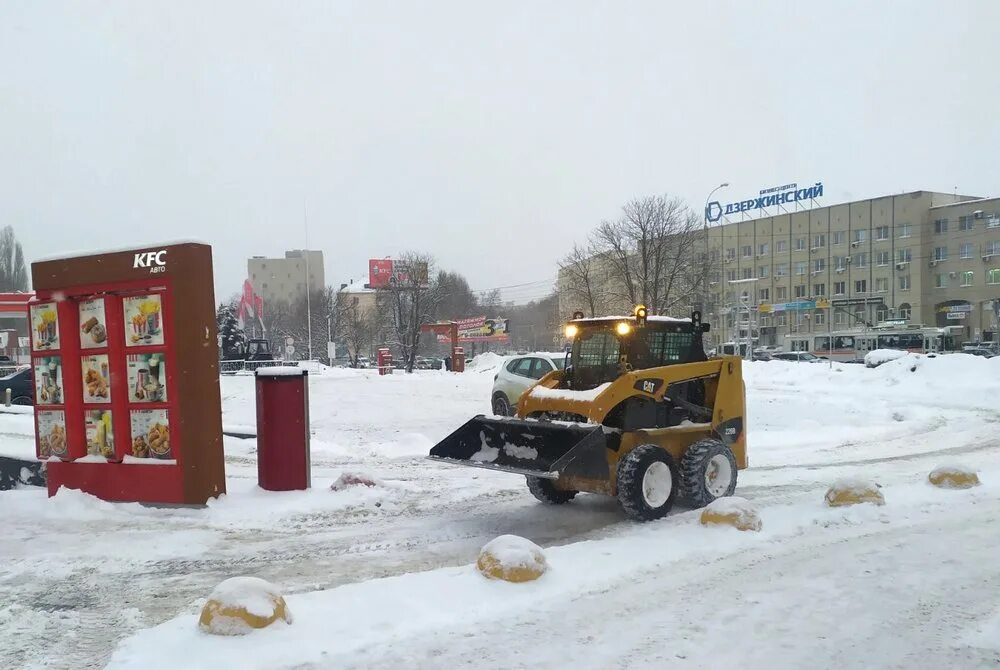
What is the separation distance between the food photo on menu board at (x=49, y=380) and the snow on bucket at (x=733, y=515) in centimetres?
721

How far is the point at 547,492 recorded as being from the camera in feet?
28.1

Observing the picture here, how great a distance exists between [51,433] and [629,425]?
6.55 meters

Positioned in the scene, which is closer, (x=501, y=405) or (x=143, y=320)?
(x=143, y=320)

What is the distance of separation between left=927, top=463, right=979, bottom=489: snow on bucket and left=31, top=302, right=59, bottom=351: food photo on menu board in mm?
10297

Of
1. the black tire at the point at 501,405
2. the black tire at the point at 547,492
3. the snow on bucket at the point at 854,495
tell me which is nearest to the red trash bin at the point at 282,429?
the black tire at the point at 547,492

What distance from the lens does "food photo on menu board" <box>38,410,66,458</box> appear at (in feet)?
27.8

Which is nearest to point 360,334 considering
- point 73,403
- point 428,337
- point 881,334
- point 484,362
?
point 428,337

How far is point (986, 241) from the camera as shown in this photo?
66.1 meters

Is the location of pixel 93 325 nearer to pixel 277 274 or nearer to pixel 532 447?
pixel 532 447

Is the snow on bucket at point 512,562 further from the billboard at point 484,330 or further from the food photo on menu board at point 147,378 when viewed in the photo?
the billboard at point 484,330

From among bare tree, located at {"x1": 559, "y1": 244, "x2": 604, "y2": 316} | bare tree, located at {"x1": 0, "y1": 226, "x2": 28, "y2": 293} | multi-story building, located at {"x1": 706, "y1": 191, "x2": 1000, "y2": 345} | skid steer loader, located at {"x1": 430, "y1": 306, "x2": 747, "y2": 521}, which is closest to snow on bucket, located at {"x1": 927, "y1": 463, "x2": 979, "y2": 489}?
skid steer loader, located at {"x1": 430, "y1": 306, "x2": 747, "y2": 521}

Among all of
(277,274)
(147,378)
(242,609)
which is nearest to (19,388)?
(147,378)

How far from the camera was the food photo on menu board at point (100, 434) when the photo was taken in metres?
8.26

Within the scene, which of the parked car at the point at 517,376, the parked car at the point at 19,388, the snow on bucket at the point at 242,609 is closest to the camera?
the snow on bucket at the point at 242,609
